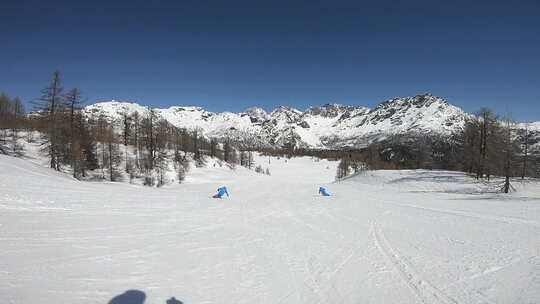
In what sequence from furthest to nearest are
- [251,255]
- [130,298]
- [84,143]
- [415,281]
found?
[84,143]
[251,255]
[415,281]
[130,298]

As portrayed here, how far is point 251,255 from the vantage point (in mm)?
7500

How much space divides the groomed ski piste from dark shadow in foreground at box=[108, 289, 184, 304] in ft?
0.37

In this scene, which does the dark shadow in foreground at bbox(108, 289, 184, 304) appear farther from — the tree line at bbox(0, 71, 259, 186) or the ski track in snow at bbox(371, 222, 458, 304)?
the tree line at bbox(0, 71, 259, 186)

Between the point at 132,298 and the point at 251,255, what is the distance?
129 inches

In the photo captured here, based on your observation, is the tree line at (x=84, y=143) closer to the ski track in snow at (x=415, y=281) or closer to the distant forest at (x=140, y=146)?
the distant forest at (x=140, y=146)

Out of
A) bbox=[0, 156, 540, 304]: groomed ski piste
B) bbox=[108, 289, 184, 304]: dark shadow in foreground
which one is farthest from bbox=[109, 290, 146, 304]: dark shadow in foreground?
bbox=[0, 156, 540, 304]: groomed ski piste

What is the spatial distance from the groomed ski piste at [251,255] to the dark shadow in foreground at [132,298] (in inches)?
4.4

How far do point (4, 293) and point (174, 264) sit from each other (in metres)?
3.06

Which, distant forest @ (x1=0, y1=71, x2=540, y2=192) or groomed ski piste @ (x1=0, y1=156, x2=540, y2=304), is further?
distant forest @ (x1=0, y1=71, x2=540, y2=192)

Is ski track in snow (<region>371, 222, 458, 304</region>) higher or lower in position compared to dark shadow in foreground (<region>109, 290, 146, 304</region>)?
lower

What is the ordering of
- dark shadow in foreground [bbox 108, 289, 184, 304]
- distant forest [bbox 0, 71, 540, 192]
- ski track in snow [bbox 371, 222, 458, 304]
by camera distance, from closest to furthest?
1. dark shadow in foreground [bbox 108, 289, 184, 304]
2. ski track in snow [bbox 371, 222, 458, 304]
3. distant forest [bbox 0, 71, 540, 192]

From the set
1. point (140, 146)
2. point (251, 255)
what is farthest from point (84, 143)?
point (251, 255)

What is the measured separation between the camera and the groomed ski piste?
5.34 m

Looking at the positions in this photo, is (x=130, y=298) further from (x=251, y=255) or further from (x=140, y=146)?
(x=140, y=146)
